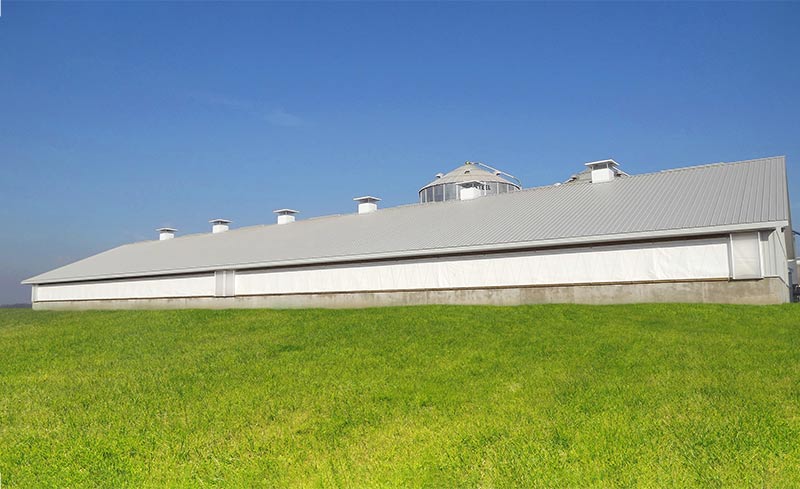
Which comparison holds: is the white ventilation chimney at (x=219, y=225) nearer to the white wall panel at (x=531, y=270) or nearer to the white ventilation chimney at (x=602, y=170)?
the white wall panel at (x=531, y=270)

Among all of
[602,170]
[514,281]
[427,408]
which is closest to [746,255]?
[514,281]

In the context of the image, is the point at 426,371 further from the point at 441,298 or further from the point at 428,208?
the point at 428,208

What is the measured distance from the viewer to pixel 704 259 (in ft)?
61.7

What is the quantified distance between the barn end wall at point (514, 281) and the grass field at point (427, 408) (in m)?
3.73

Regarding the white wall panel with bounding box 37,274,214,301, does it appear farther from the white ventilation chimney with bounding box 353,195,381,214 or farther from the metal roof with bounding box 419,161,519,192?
A: the metal roof with bounding box 419,161,519,192

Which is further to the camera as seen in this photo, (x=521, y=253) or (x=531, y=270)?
(x=521, y=253)

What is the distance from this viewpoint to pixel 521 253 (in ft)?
72.1

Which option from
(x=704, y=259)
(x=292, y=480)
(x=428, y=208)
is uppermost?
(x=428, y=208)

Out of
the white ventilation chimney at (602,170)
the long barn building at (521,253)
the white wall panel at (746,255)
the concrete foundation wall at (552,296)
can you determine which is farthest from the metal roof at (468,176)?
the white wall panel at (746,255)

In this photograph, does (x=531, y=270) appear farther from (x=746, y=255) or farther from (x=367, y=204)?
(x=367, y=204)

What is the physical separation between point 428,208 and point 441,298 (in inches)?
372

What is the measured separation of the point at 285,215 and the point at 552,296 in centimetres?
2202

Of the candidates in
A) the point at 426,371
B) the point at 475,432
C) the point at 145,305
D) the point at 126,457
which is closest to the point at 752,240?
the point at 426,371

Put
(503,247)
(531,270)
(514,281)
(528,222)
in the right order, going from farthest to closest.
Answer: (528,222)
(514,281)
(503,247)
(531,270)
